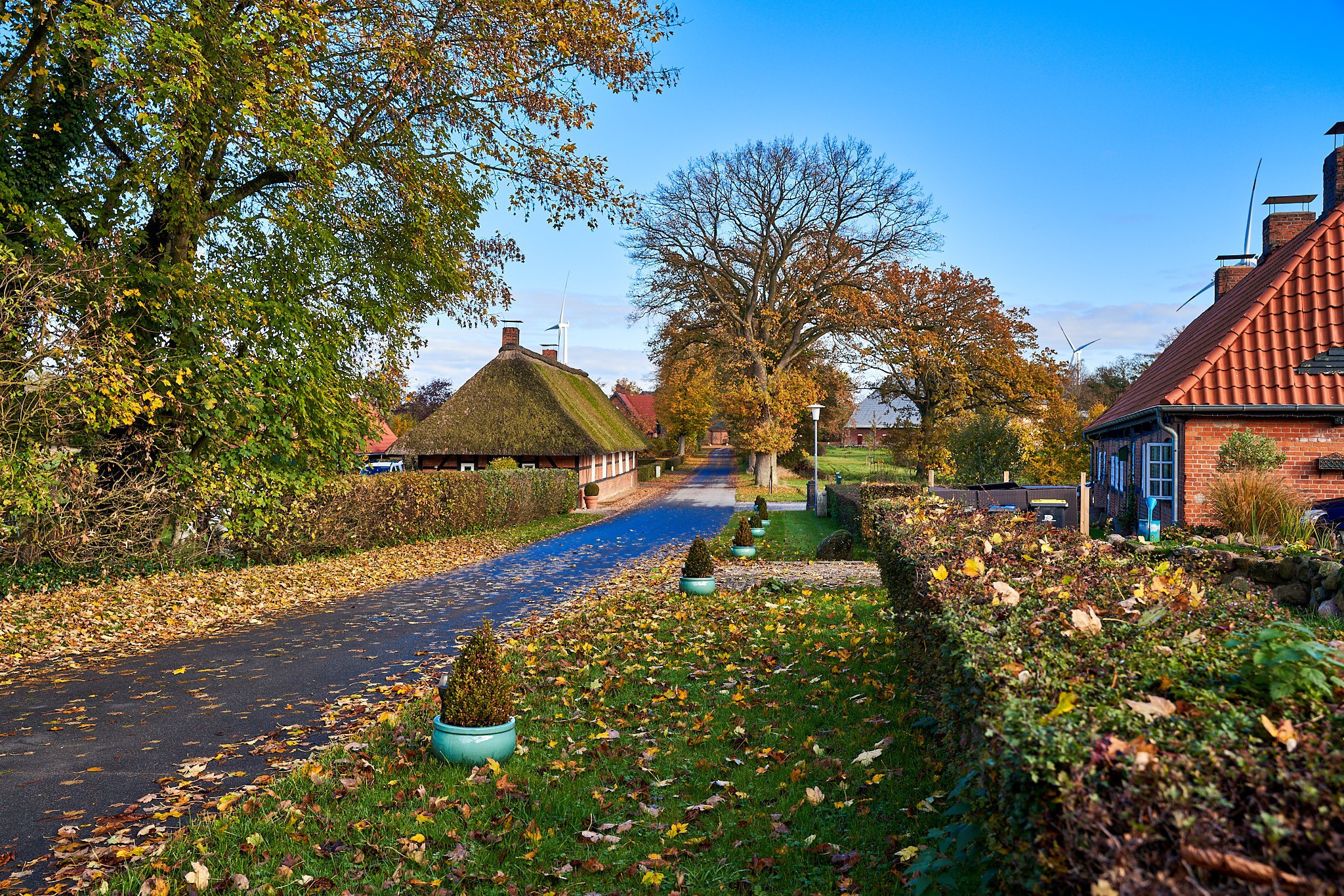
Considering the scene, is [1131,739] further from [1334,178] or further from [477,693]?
[1334,178]

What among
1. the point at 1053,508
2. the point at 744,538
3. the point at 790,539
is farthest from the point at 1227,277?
the point at 744,538

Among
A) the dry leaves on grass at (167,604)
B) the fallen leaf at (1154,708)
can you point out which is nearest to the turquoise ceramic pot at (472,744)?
the fallen leaf at (1154,708)

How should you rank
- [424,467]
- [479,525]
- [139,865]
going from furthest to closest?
[424,467] < [479,525] < [139,865]

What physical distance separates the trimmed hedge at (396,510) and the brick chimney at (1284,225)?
21267 millimetres

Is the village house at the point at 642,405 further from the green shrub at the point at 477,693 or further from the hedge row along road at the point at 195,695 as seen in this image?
the green shrub at the point at 477,693

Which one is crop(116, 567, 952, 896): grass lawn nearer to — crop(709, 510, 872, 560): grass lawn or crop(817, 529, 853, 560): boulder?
crop(817, 529, 853, 560): boulder

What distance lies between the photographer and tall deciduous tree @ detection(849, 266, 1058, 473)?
126ft

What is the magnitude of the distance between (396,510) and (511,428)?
15.3 metres

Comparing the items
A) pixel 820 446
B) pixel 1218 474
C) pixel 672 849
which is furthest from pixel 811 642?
pixel 820 446

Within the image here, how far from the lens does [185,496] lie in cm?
1316

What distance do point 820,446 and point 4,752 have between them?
74.2m

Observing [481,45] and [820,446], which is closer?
[481,45]

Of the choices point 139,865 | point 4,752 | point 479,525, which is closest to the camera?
point 139,865

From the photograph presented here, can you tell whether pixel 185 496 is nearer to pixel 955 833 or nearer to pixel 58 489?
pixel 58 489
